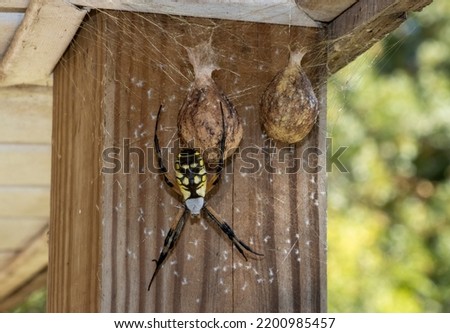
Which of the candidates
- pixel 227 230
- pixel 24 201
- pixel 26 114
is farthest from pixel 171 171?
pixel 24 201

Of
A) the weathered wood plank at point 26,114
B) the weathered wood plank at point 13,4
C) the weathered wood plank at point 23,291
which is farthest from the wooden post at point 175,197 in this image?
the weathered wood plank at point 23,291

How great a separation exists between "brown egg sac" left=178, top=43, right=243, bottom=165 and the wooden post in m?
0.03

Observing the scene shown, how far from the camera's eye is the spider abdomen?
141 centimetres

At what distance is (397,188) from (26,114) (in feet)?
12.4

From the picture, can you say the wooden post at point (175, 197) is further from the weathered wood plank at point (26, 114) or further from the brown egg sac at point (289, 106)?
the weathered wood plank at point (26, 114)

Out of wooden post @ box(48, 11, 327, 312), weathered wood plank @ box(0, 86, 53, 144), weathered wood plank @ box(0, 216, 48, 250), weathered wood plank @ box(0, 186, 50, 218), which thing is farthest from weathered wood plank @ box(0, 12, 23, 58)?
weathered wood plank @ box(0, 216, 48, 250)

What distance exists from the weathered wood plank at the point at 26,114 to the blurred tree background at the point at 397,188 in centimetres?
271

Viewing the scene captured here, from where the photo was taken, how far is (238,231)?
147 centimetres

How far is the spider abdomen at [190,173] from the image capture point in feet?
4.61

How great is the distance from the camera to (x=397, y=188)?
217 inches

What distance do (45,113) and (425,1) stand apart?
0.95 m

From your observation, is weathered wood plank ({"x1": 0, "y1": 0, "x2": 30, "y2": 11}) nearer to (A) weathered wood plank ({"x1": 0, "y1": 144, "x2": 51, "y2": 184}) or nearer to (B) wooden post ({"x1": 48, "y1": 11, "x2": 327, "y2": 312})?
(B) wooden post ({"x1": 48, "y1": 11, "x2": 327, "y2": 312})
